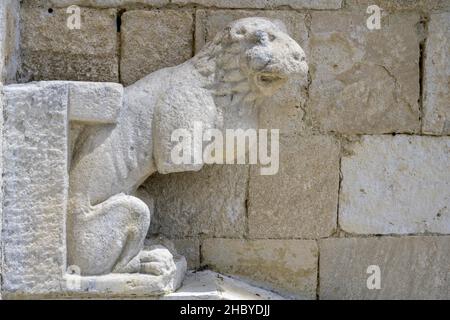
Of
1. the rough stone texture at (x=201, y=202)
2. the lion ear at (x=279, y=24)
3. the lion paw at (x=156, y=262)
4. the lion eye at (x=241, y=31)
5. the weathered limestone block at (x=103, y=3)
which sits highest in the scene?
the weathered limestone block at (x=103, y=3)

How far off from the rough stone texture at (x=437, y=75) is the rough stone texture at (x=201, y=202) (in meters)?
1.13

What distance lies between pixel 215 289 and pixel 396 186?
126 centimetres

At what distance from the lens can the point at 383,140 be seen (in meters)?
4.74

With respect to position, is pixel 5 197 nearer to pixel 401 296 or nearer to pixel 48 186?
pixel 48 186

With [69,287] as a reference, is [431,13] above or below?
above

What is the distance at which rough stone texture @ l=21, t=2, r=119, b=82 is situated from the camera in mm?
4551

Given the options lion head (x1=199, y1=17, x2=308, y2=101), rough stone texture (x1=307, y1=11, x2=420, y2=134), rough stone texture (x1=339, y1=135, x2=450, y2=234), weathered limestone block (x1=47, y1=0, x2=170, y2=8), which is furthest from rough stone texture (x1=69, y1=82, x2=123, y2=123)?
rough stone texture (x1=339, y1=135, x2=450, y2=234)

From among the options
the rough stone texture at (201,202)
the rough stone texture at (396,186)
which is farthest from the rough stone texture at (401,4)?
the rough stone texture at (201,202)

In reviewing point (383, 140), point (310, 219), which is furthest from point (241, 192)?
point (383, 140)

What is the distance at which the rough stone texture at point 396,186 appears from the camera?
472 cm

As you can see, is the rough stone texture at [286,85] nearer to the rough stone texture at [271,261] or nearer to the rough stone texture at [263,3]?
the rough stone texture at [263,3]

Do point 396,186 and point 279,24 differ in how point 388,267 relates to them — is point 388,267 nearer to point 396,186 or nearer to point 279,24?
point 396,186

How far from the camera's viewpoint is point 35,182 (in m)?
4.09

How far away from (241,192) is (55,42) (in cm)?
134
